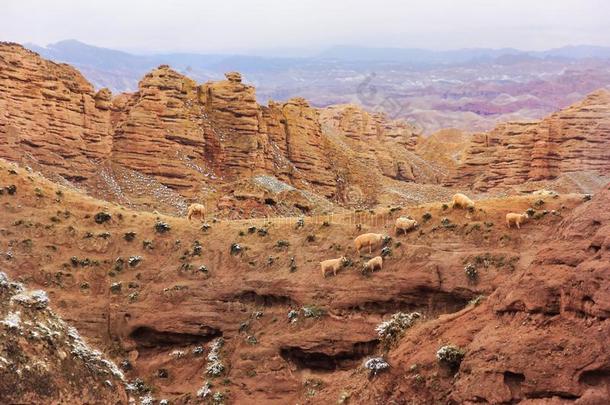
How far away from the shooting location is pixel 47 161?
6412 centimetres

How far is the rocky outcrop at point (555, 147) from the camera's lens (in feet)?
274

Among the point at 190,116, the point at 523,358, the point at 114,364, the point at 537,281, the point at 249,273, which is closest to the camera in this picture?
the point at 523,358

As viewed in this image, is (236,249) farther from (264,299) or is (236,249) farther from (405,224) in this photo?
(405,224)

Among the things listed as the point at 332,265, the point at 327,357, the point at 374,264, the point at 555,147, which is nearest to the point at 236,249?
the point at 332,265

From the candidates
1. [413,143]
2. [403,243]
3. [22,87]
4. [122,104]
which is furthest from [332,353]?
[413,143]

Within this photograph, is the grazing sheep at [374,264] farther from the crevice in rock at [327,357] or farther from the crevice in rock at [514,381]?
the crevice in rock at [514,381]

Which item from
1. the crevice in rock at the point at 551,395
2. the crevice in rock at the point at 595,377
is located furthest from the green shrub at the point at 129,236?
the crevice in rock at the point at 595,377

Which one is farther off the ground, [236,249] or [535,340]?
[535,340]

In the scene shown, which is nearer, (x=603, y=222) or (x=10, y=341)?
(x=603, y=222)

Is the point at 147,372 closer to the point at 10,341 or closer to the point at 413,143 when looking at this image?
the point at 10,341

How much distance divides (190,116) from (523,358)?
65880mm

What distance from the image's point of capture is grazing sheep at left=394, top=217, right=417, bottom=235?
3086 centimetres

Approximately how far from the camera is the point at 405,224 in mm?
30875

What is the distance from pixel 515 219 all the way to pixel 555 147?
6148cm
